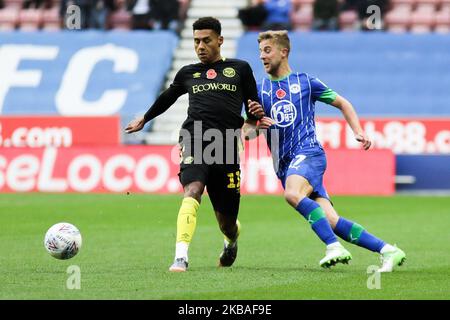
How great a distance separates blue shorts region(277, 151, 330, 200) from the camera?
32.3ft

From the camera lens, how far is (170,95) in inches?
404

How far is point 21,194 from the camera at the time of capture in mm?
22047

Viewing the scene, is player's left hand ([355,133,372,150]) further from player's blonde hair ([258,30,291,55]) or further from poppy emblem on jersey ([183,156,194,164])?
poppy emblem on jersey ([183,156,194,164])

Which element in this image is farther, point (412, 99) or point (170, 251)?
point (412, 99)

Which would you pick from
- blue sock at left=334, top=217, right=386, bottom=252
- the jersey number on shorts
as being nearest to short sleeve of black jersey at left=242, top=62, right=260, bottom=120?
the jersey number on shorts

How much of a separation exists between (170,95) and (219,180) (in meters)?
0.97

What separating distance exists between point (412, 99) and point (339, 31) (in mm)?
2990

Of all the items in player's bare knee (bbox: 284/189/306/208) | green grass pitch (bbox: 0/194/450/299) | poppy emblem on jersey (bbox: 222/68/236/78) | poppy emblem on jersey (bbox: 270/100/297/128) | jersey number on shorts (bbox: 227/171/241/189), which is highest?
poppy emblem on jersey (bbox: 222/68/236/78)

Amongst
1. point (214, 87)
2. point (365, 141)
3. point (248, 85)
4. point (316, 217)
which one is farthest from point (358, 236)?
point (214, 87)

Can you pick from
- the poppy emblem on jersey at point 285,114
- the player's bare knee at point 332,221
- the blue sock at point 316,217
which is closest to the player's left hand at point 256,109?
the poppy emblem on jersey at point 285,114

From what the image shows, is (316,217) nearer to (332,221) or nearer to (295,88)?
(332,221)

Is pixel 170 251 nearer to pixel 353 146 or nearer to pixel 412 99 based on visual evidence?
pixel 353 146
